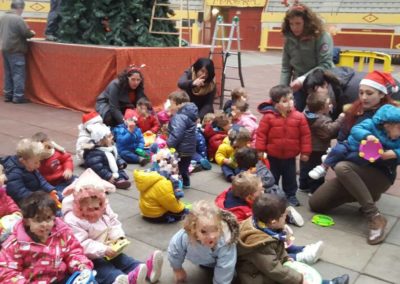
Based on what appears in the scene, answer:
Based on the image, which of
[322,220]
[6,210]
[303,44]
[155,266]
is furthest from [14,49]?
[155,266]

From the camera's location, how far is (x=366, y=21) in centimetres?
2769

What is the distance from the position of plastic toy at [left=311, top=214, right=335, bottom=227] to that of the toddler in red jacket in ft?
1.24

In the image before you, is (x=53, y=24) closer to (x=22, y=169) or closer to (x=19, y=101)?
(x=19, y=101)

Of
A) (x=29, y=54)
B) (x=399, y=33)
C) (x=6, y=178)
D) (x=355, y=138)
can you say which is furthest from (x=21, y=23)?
(x=399, y=33)

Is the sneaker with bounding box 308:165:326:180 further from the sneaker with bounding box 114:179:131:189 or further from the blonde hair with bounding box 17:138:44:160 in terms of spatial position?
the blonde hair with bounding box 17:138:44:160

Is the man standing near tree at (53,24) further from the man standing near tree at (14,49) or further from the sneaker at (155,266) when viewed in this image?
the sneaker at (155,266)

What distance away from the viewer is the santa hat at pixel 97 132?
203 inches

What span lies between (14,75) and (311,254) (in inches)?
311

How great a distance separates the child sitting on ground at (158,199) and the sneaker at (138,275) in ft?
3.51

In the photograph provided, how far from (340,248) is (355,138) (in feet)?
3.34

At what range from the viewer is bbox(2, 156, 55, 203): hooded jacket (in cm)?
394

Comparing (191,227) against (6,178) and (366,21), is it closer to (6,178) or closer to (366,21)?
(6,178)

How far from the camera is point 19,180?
3.98m

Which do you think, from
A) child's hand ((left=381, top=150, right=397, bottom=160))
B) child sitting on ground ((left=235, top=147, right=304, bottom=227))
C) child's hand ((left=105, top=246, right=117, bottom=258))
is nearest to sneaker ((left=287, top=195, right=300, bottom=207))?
child sitting on ground ((left=235, top=147, right=304, bottom=227))
